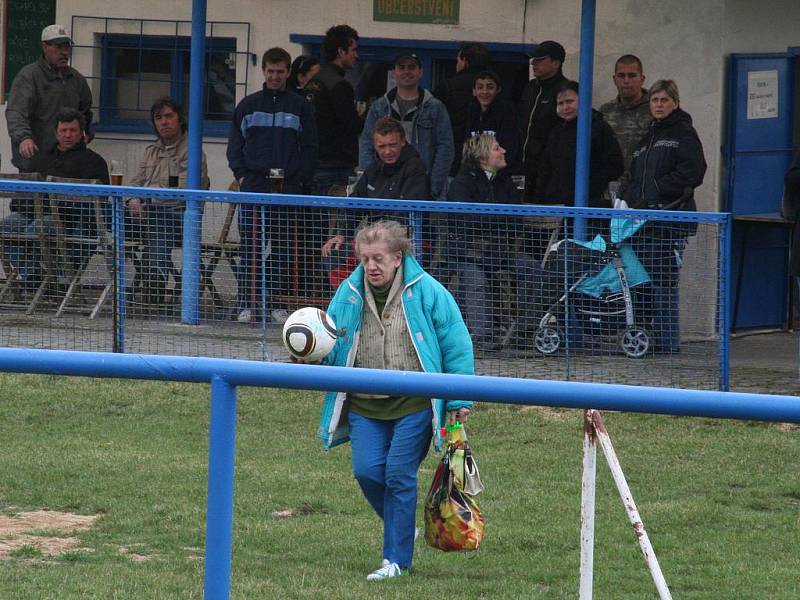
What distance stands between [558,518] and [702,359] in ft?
9.13

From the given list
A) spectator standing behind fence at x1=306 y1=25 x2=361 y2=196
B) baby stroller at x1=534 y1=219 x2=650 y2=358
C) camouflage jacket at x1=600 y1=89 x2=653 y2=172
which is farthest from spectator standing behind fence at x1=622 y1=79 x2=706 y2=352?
spectator standing behind fence at x1=306 y1=25 x2=361 y2=196

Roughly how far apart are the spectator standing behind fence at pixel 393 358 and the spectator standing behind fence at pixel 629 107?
5524 millimetres

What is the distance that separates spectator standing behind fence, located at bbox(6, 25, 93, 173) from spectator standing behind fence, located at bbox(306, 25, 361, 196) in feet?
6.92

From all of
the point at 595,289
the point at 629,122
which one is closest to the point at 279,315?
the point at 595,289

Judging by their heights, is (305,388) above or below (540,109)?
below

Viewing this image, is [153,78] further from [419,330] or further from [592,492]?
[592,492]

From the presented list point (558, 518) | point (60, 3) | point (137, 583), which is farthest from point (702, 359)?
point (60, 3)

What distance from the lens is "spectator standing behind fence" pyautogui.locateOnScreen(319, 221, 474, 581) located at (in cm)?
614

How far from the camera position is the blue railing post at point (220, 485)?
11.3 ft

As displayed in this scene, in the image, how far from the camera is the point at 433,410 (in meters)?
6.15

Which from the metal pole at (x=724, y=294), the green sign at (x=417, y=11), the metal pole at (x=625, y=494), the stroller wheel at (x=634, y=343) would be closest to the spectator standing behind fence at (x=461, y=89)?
the green sign at (x=417, y=11)

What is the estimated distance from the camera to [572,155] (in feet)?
37.0

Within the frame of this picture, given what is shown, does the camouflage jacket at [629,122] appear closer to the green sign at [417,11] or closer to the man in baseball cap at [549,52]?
the man in baseball cap at [549,52]

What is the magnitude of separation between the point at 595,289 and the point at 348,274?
5.24 feet
